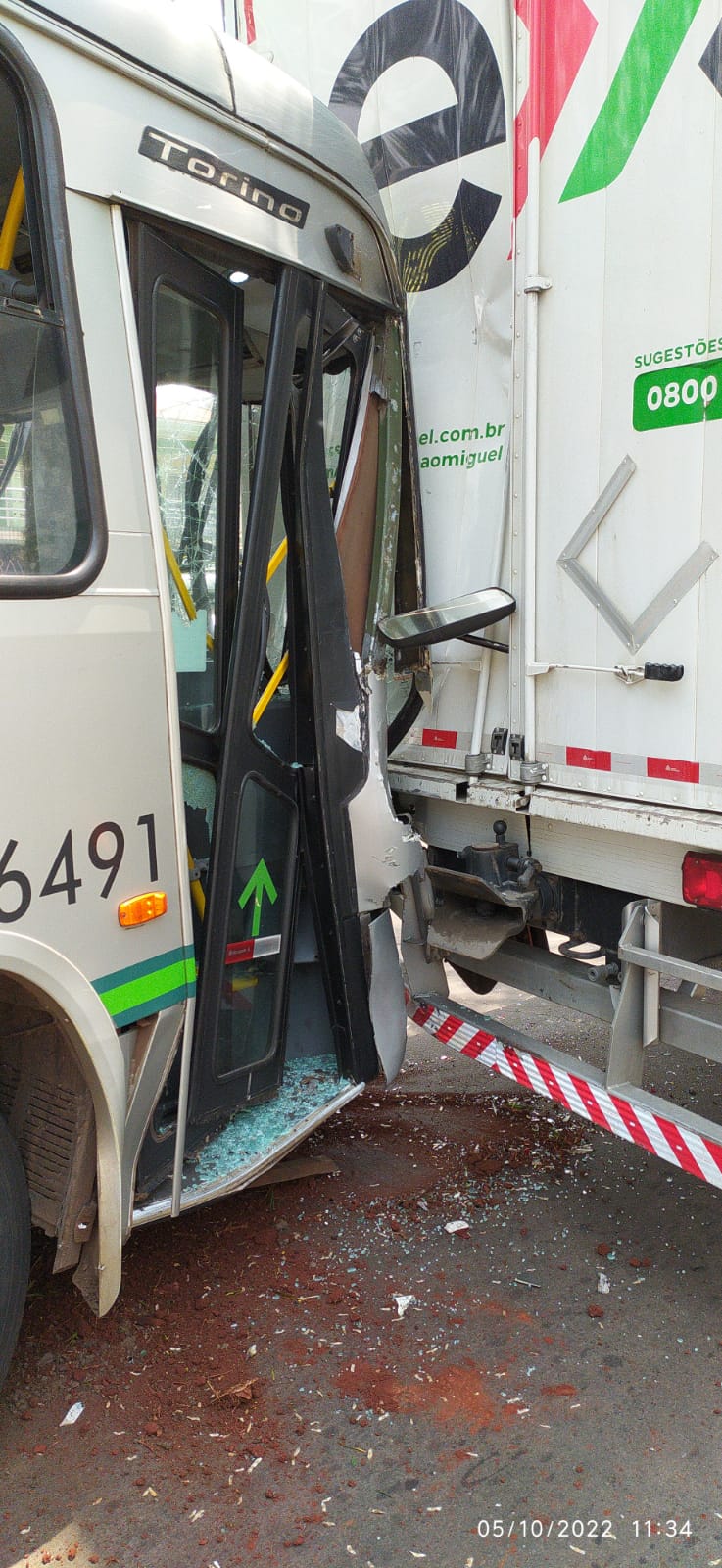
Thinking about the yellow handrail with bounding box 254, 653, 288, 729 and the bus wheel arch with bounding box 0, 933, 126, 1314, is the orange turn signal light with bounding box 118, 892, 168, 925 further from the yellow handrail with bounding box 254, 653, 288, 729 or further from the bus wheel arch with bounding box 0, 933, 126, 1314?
the yellow handrail with bounding box 254, 653, 288, 729

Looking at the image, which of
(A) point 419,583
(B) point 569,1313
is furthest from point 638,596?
(B) point 569,1313

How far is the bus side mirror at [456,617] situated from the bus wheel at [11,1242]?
175cm

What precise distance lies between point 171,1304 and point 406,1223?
2.61 ft

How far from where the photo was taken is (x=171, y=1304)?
322 cm

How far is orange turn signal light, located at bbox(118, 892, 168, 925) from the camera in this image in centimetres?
257

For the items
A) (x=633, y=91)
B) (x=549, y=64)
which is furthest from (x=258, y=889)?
(x=549, y=64)

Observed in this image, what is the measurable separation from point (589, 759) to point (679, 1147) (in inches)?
41.2

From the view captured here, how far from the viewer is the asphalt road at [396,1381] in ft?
8.11

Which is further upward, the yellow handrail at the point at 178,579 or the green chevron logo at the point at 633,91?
the green chevron logo at the point at 633,91

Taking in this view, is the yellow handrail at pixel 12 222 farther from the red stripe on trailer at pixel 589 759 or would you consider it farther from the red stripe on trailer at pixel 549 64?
the red stripe on trailer at pixel 589 759

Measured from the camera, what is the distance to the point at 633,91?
2928 mm

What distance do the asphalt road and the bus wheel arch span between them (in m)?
0.41

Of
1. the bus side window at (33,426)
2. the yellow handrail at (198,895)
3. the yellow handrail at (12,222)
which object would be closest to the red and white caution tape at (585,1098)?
the yellow handrail at (198,895)
